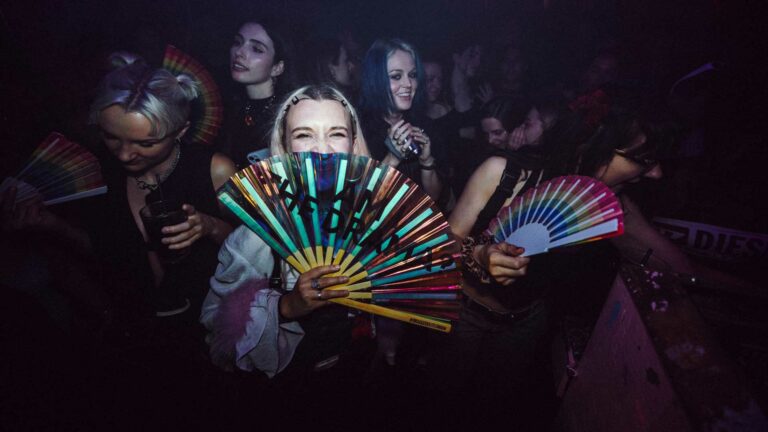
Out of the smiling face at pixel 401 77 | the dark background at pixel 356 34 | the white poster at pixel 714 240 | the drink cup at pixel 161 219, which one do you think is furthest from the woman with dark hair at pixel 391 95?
the white poster at pixel 714 240

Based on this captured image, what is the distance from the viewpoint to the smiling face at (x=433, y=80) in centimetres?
352

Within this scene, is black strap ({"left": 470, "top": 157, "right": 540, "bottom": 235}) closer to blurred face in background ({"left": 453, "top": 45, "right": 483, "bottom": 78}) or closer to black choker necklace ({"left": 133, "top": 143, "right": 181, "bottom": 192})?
black choker necklace ({"left": 133, "top": 143, "right": 181, "bottom": 192})

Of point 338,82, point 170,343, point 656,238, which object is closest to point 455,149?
point 338,82

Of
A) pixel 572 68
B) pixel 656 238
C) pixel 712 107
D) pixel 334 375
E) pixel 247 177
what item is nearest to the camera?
pixel 247 177

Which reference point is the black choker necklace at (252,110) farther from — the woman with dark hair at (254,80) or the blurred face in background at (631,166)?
the blurred face in background at (631,166)

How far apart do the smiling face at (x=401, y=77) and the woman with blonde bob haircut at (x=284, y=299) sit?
1242 mm

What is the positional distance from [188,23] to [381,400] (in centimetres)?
449

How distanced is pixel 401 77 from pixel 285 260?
2125mm

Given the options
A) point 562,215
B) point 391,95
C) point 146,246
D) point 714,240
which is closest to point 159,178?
point 146,246

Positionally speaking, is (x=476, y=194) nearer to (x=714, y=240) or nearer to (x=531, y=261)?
(x=531, y=261)

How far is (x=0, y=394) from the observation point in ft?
7.27

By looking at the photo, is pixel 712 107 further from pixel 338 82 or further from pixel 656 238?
pixel 338 82

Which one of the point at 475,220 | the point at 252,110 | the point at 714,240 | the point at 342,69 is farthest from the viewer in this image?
the point at 342,69

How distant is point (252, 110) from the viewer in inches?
111
